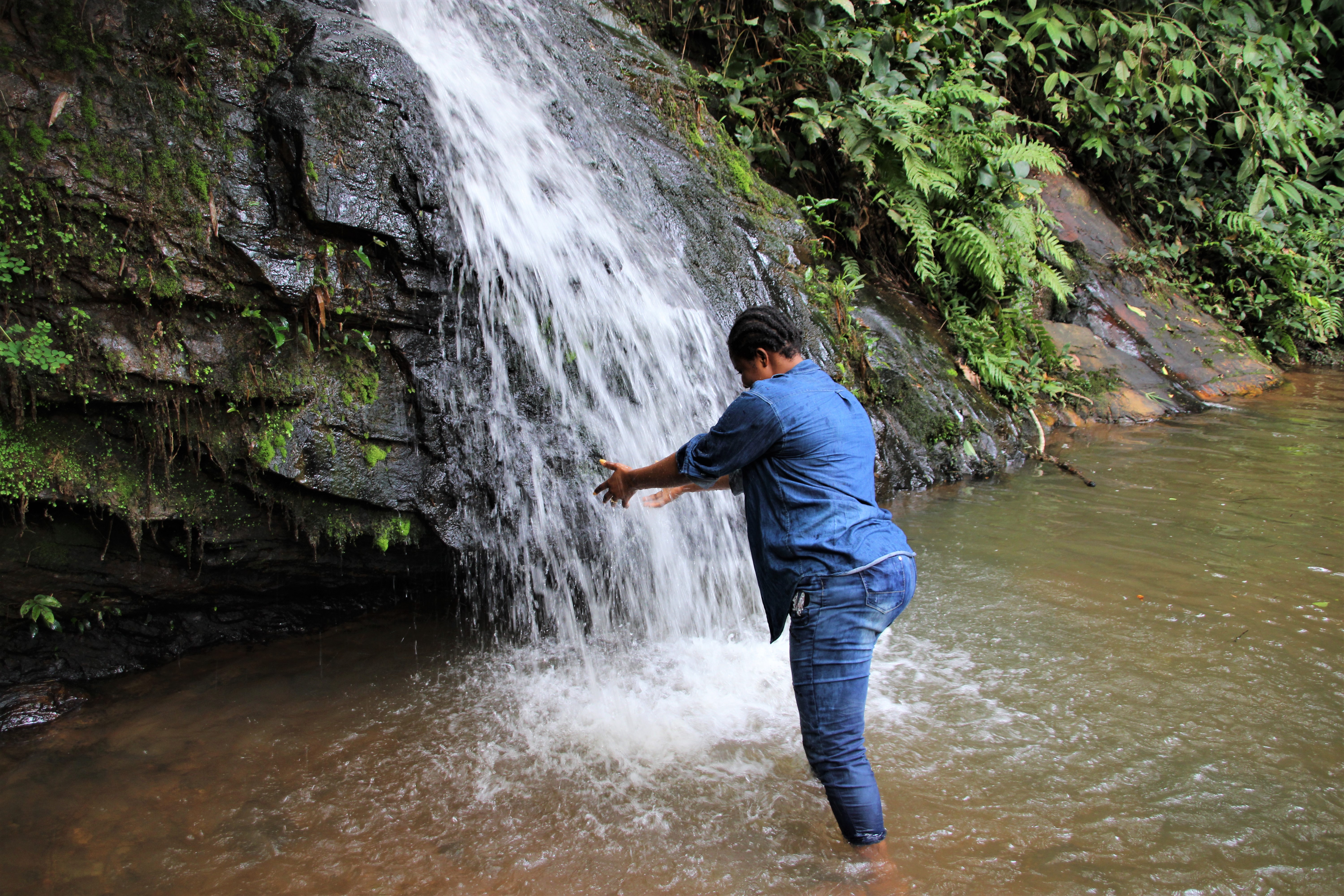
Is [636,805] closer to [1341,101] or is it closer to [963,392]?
[963,392]

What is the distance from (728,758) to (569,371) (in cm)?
235

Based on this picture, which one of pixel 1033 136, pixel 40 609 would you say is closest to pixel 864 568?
pixel 40 609

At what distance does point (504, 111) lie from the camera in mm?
5547

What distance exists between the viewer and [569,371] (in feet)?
15.7

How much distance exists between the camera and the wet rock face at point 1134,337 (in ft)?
31.7

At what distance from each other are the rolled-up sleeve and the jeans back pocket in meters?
0.53

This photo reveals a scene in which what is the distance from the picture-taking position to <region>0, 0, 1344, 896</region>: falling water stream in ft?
9.48

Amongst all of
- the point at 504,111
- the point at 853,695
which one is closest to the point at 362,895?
the point at 853,695

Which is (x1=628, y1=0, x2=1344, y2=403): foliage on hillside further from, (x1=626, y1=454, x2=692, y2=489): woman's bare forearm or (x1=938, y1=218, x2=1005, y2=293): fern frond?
(x1=626, y1=454, x2=692, y2=489): woman's bare forearm

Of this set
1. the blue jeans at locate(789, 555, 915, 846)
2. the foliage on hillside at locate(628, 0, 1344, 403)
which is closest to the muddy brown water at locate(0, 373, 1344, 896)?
the blue jeans at locate(789, 555, 915, 846)

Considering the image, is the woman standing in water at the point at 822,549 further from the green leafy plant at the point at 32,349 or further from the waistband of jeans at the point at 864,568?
the green leafy plant at the point at 32,349

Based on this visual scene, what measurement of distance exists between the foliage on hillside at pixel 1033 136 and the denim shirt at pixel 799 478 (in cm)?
559

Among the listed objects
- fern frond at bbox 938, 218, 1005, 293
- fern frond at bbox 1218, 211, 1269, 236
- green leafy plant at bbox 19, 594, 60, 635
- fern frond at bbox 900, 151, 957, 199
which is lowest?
green leafy plant at bbox 19, 594, 60, 635

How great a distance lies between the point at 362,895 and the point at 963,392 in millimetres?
6670
